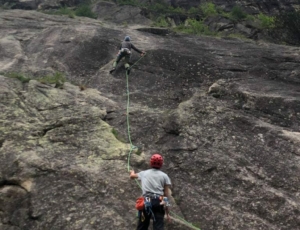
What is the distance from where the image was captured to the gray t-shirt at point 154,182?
7.68 meters

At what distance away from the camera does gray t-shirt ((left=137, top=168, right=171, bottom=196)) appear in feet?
25.2

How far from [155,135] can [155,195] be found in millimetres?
3657

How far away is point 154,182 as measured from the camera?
7746 mm

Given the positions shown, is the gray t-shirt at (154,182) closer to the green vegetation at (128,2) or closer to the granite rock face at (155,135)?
the granite rock face at (155,135)

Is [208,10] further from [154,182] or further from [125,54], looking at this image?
[154,182]

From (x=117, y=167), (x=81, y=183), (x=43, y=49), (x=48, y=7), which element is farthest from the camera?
(x=48, y=7)

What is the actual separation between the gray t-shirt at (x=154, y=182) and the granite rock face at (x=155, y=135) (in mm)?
965

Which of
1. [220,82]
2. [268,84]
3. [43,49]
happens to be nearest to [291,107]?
[268,84]

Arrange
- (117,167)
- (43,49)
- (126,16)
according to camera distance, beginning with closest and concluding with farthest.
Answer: (117,167) < (43,49) < (126,16)

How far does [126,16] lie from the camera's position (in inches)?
1249

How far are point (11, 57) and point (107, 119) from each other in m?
6.93

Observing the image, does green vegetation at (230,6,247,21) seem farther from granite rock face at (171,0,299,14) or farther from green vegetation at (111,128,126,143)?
green vegetation at (111,128,126,143)

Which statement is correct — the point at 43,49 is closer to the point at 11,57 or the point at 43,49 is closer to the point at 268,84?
the point at 11,57

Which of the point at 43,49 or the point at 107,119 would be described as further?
the point at 43,49
